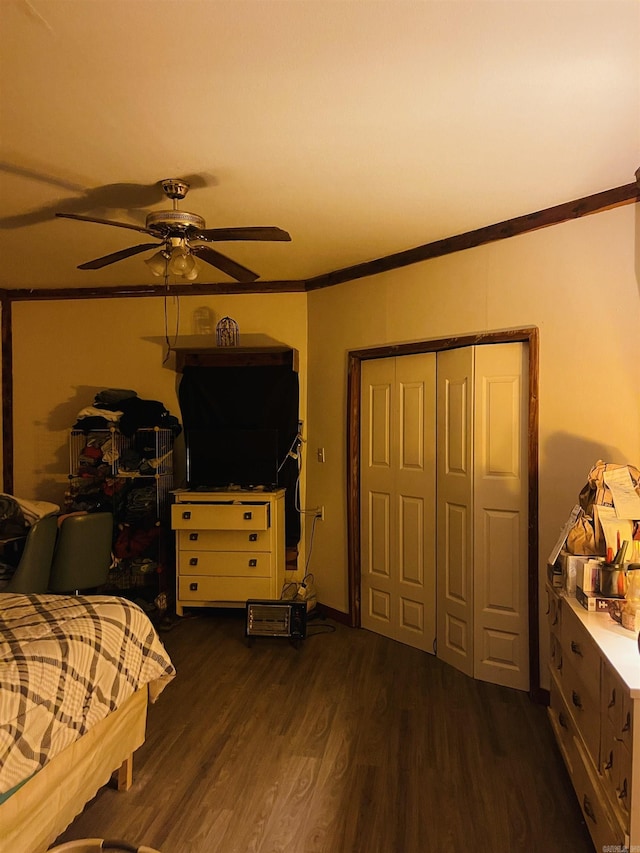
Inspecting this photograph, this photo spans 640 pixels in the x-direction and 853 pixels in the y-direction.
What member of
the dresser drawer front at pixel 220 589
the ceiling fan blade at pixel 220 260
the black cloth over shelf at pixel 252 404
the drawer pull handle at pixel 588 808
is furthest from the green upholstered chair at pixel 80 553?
the drawer pull handle at pixel 588 808

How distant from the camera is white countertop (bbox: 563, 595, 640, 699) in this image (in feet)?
4.91

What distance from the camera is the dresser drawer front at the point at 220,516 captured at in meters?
3.87

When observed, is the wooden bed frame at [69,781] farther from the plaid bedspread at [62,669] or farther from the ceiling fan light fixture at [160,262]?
the ceiling fan light fixture at [160,262]

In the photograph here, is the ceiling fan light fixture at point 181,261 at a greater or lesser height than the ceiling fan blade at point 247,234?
lesser

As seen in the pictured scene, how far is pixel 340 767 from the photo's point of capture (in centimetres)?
231

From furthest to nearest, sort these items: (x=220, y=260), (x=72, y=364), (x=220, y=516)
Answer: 1. (x=72, y=364)
2. (x=220, y=516)
3. (x=220, y=260)

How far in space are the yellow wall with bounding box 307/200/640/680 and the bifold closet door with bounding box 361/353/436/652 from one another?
37 cm

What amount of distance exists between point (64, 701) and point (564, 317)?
2.79 m

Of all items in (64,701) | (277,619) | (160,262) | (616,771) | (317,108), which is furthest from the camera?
(277,619)

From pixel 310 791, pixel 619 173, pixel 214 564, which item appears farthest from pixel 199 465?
pixel 619 173

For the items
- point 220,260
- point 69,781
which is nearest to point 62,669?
point 69,781

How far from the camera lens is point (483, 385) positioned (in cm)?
312

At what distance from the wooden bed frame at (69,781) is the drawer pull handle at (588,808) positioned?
172cm

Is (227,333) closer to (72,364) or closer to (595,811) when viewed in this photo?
(72,364)
